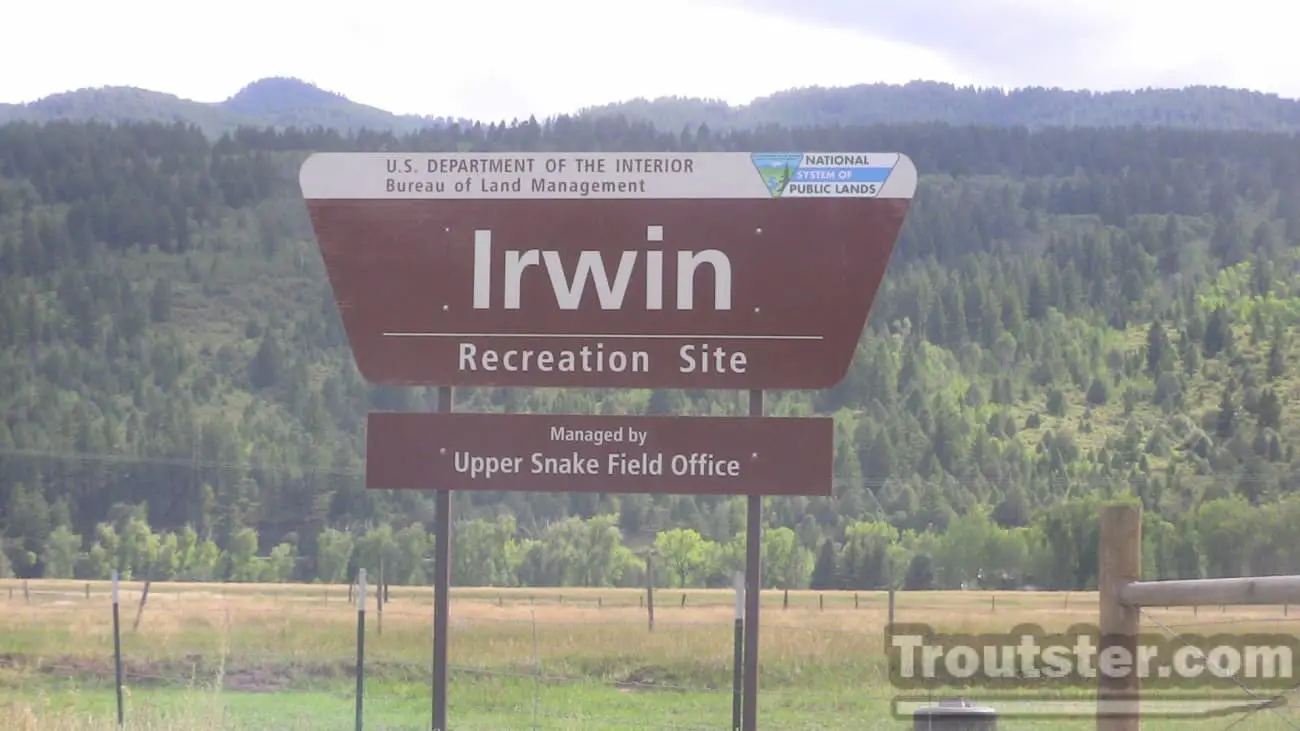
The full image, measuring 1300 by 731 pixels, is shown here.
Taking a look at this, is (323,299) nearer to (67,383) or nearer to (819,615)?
(67,383)

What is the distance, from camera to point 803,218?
7.64m

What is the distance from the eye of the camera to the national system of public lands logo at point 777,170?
25.1ft

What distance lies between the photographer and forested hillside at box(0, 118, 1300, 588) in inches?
2995

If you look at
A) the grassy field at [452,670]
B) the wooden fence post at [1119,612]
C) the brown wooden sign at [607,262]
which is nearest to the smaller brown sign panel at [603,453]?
the brown wooden sign at [607,262]

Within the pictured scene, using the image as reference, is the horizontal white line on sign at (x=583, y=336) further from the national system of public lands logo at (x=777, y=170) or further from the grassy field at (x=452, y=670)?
the grassy field at (x=452, y=670)

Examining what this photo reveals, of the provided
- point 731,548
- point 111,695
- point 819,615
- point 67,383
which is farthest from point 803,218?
point 67,383

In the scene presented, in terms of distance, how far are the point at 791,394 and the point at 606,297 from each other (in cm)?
8242

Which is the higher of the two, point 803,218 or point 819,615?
point 803,218

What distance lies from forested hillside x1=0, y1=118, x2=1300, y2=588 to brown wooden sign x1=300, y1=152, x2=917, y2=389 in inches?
1450

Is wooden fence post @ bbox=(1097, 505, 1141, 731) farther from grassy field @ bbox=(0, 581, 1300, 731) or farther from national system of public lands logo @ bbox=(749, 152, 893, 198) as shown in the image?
grassy field @ bbox=(0, 581, 1300, 731)

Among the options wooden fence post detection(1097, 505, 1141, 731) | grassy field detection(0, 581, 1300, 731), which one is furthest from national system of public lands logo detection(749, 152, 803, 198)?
grassy field detection(0, 581, 1300, 731)

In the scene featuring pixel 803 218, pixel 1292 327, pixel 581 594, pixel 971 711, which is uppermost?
pixel 1292 327

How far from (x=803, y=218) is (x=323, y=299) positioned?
124132 millimetres

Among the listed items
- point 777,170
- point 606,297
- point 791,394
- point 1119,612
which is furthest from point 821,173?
point 791,394
